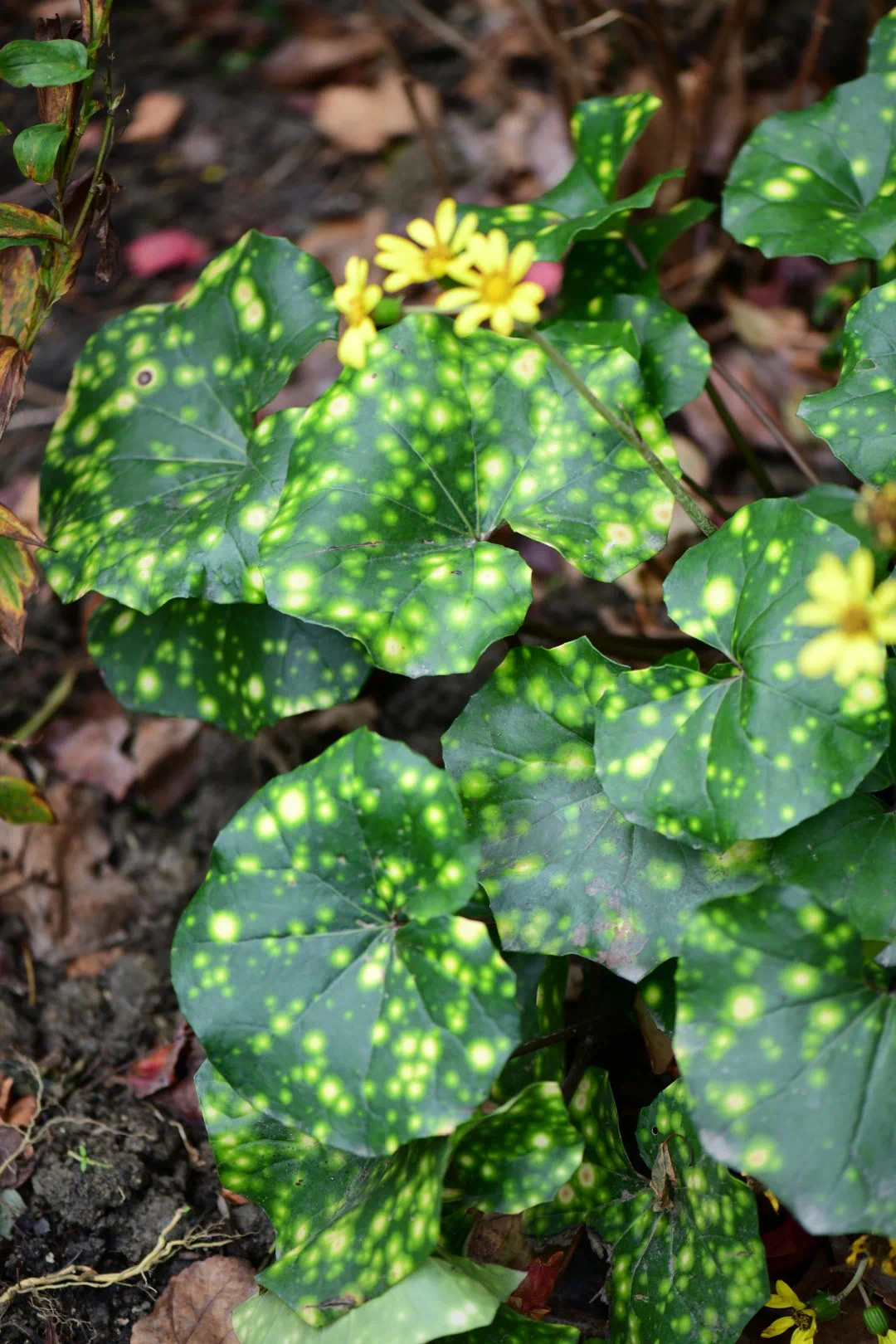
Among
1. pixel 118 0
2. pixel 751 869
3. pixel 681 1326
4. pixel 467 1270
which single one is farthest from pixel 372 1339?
pixel 118 0

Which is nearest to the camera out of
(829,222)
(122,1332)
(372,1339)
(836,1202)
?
(836,1202)

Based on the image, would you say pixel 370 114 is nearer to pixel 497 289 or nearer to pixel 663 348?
pixel 663 348

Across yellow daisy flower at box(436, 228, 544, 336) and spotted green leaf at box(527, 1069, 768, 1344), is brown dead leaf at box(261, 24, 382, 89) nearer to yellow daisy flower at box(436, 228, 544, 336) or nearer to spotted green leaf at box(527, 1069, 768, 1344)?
yellow daisy flower at box(436, 228, 544, 336)

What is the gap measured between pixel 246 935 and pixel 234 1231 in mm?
536

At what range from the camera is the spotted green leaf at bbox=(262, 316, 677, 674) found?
140cm

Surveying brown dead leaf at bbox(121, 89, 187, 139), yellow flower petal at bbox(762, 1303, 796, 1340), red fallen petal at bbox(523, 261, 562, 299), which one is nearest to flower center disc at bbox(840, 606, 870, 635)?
yellow flower petal at bbox(762, 1303, 796, 1340)

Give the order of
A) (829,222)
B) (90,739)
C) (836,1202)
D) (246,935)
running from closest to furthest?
(836,1202)
(246,935)
(829,222)
(90,739)

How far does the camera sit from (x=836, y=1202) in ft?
3.54

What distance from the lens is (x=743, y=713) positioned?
1278 mm

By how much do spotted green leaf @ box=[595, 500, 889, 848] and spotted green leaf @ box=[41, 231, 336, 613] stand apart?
57 cm

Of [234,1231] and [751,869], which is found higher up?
[751,869]

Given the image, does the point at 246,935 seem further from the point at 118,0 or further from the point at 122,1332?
the point at 118,0

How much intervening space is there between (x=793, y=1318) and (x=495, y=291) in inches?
50.7

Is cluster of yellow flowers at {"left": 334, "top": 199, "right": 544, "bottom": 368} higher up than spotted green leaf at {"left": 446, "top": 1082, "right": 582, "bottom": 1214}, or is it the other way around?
cluster of yellow flowers at {"left": 334, "top": 199, "right": 544, "bottom": 368}
